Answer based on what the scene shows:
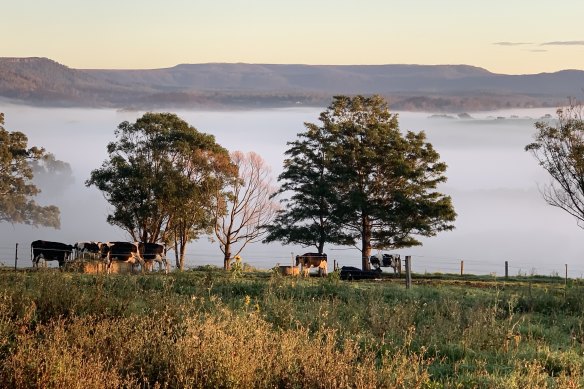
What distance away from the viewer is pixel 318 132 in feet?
167

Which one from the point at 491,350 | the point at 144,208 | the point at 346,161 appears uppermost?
the point at 346,161

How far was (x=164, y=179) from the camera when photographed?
44.6 m

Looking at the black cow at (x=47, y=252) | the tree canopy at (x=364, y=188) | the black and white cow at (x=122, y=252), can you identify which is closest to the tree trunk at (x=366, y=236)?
the tree canopy at (x=364, y=188)

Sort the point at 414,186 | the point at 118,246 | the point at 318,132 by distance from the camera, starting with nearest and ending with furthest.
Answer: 1. the point at 118,246
2. the point at 414,186
3. the point at 318,132

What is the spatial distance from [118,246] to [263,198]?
21.3 metres

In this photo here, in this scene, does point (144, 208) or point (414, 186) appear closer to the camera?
point (144, 208)

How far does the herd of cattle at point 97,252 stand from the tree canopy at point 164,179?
6.23 metres

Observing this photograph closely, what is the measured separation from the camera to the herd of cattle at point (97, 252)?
34.8m

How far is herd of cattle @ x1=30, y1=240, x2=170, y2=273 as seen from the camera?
34.8 meters

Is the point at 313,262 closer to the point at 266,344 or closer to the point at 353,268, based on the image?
the point at 353,268

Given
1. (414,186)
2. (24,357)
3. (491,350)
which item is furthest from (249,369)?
(414,186)

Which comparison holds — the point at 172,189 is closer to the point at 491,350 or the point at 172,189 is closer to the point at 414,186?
the point at 414,186

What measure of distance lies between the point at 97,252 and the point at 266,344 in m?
27.0

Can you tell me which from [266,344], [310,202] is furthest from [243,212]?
[266,344]
